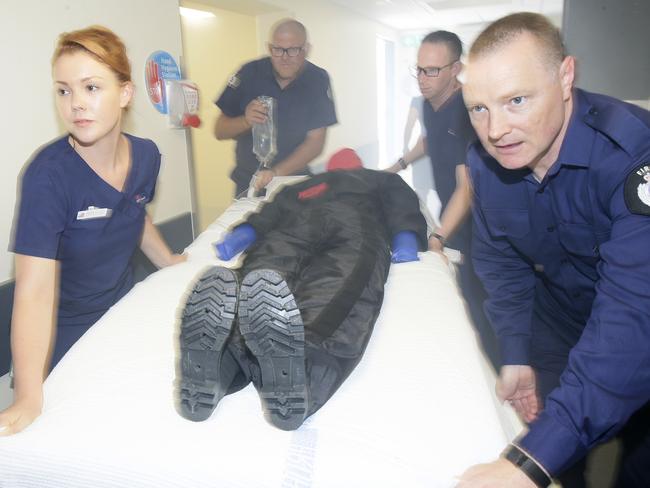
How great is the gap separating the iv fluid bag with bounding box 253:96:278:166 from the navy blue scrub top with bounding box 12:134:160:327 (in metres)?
0.90

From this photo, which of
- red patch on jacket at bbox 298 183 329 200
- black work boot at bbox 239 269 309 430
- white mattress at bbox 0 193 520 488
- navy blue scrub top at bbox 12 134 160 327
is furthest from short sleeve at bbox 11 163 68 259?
red patch on jacket at bbox 298 183 329 200

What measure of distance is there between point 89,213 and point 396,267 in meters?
0.83

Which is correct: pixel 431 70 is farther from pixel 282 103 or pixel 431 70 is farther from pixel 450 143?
pixel 282 103

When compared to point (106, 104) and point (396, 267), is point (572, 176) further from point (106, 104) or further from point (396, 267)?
point (106, 104)

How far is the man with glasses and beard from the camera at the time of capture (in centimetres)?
219

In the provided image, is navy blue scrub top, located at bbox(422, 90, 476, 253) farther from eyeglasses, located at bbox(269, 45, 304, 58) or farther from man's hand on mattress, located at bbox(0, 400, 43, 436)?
man's hand on mattress, located at bbox(0, 400, 43, 436)

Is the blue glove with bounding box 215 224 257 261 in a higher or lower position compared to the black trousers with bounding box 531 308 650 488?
higher

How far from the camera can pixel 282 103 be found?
2.29 m

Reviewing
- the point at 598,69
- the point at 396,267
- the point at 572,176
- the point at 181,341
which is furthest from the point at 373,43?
the point at 181,341

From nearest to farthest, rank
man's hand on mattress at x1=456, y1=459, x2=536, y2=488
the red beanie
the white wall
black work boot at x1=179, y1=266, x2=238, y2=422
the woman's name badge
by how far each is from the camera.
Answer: man's hand on mattress at x1=456, y1=459, x2=536, y2=488, black work boot at x1=179, y1=266, x2=238, y2=422, the woman's name badge, the white wall, the red beanie

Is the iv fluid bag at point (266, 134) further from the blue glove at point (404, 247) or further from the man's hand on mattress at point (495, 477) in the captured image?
the man's hand on mattress at point (495, 477)

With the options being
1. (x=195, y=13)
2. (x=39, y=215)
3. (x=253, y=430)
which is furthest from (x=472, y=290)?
(x=195, y=13)

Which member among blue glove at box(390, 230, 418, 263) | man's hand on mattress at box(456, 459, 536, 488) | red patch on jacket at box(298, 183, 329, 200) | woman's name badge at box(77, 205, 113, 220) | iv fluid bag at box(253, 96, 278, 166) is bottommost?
man's hand on mattress at box(456, 459, 536, 488)

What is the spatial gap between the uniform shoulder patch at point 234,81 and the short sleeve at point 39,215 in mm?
1422
